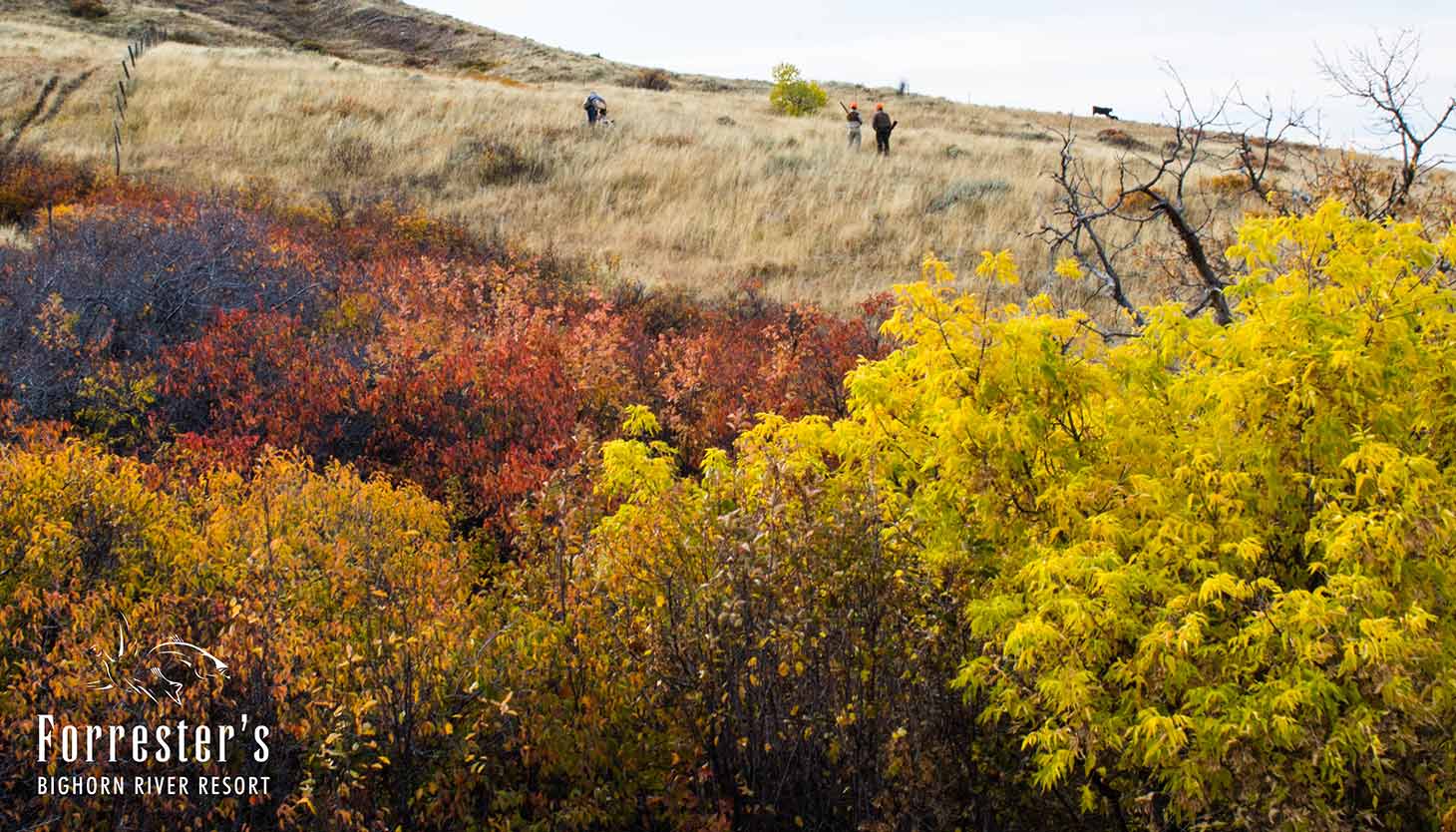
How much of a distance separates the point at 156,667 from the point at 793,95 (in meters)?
34.2

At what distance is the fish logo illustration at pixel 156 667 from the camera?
4.29 metres

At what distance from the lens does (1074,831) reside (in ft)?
15.5

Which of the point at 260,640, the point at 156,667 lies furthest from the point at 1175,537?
the point at 156,667

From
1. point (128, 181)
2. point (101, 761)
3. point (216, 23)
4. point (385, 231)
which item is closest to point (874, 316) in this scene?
point (385, 231)

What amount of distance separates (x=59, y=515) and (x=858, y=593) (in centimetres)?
444

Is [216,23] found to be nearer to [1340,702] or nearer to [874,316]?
[874,316]

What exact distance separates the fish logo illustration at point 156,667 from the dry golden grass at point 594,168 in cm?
1149

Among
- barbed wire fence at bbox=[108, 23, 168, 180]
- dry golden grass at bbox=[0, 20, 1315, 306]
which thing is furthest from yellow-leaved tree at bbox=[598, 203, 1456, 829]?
barbed wire fence at bbox=[108, 23, 168, 180]

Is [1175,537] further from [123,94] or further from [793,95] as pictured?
[793,95]

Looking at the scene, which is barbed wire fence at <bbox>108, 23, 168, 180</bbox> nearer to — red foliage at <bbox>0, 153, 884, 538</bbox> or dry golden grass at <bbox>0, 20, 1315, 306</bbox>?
dry golden grass at <bbox>0, 20, 1315, 306</bbox>

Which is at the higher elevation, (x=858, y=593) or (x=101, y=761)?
(x=858, y=593)

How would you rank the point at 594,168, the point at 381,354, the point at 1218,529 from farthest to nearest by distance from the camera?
1. the point at 594,168
2. the point at 381,354
3. the point at 1218,529

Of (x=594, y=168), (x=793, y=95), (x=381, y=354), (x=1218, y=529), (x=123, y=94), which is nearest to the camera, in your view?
(x=1218, y=529)

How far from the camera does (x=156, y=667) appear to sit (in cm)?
441
